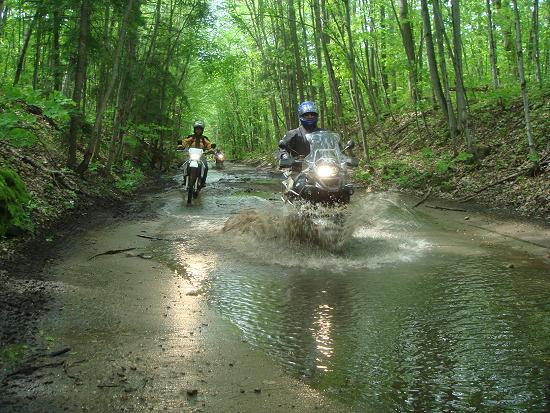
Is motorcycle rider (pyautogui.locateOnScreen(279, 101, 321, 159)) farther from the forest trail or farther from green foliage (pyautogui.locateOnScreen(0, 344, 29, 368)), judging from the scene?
green foliage (pyautogui.locateOnScreen(0, 344, 29, 368))

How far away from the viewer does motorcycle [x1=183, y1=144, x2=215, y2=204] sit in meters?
12.2

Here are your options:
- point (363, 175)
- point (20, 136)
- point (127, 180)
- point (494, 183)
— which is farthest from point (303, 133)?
point (363, 175)

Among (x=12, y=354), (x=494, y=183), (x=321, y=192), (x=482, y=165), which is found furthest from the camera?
(x=482, y=165)

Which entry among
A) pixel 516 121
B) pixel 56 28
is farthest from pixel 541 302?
pixel 56 28

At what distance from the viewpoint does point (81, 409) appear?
2.53m

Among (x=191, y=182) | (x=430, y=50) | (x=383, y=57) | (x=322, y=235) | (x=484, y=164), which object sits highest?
(x=383, y=57)

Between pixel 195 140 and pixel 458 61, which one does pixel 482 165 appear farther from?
pixel 195 140

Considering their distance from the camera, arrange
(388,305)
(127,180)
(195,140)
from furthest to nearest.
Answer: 1. (127,180)
2. (195,140)
3. (388,305)

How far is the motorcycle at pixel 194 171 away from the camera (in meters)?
12.2

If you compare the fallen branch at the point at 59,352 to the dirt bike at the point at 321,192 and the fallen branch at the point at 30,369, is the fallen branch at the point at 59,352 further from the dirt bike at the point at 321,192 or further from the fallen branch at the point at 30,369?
the dirt bike at the point at 321,192

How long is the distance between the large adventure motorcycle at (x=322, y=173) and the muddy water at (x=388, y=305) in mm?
363

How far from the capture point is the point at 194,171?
12.4 m

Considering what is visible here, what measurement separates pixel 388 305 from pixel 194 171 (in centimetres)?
873

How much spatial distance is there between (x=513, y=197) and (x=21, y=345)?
9728mm
